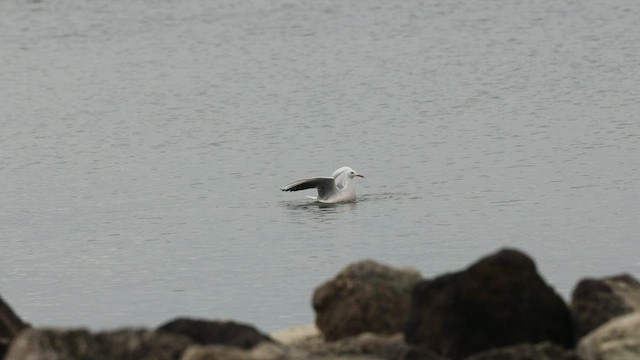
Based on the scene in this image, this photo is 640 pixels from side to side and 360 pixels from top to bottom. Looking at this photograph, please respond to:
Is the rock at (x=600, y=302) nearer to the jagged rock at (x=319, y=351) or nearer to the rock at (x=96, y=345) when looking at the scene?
the jagged rock at (x=319, y=351)

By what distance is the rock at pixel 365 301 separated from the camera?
14.9 meters

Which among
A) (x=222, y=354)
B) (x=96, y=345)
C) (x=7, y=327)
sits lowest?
(x=222, y=354)

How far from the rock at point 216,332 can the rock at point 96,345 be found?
69 centimetres

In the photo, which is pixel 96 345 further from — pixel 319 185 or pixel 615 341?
pixel 319 185

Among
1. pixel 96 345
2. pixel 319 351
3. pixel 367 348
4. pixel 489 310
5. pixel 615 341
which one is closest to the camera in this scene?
pixel 96 345

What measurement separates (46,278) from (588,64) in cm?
2529

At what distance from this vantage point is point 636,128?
1400 inches

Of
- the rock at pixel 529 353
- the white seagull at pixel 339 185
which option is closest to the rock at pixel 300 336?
the rock at pixel 529 353

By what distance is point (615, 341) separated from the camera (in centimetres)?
1263

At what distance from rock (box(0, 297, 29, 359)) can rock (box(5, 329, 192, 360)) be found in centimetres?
144

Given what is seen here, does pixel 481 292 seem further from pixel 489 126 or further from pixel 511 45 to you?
pixel 511 45

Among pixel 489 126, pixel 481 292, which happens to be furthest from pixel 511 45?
pixel 481 292

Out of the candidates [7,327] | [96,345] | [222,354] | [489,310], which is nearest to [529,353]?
[489,310]

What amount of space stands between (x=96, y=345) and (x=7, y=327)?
216cm
